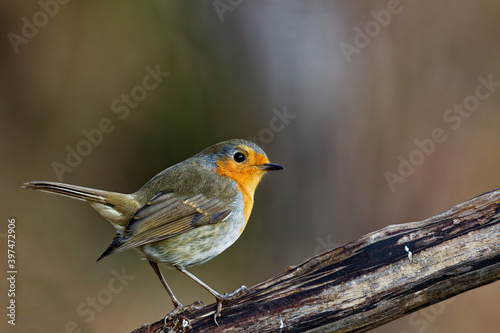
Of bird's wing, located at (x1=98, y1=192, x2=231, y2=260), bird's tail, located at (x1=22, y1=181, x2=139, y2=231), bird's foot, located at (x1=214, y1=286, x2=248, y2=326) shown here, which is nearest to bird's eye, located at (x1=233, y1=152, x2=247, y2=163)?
bird's wing, located at (x1=98, y1=192, x2=231, y2=260)

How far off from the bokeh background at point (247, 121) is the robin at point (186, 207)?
6.81 ft

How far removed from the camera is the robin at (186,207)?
3174mm

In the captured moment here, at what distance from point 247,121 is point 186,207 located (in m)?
2.93

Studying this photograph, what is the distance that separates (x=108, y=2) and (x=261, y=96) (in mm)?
2075

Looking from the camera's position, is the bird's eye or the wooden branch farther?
A: the bird's eye

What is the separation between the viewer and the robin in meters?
3.17

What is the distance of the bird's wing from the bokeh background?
2.35 metres

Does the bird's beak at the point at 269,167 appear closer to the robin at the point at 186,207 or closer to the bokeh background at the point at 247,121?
the robin at the point at 186,207

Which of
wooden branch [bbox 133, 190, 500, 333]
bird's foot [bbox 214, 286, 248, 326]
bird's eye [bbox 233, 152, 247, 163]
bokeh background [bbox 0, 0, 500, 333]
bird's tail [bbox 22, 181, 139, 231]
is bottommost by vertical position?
wooden branch [bbox 133, 190, 500, 333]

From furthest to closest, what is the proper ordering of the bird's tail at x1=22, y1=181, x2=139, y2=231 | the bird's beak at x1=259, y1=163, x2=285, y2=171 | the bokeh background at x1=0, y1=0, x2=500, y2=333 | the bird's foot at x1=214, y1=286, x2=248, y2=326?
the bokeh background at x1=0, y1=0, x2=500, y2=333, the bird's beak at x1=259, y1=163, x2=285, y2=171, the bird's tail at x1=22, y1=181, x2=139, y2=231, the bird's foot at x1=214, y1=286, x2=248, y2=326

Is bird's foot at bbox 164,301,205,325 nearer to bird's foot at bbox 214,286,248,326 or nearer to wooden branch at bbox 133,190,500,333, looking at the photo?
bird's foot at bbox 214,286,248,326

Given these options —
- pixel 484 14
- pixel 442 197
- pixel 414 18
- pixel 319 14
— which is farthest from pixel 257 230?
pixel 484 14

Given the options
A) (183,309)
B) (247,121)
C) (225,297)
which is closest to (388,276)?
(225,297)

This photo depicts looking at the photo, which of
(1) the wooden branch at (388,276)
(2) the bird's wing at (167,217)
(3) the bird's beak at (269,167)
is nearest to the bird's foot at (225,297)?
(1) the wooden branch at (388,276)
